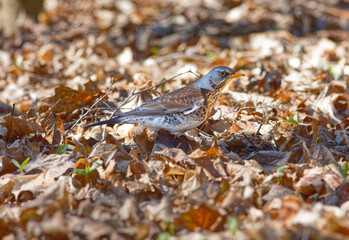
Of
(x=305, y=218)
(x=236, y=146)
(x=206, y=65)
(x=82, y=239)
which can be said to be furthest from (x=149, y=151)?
(x=206, y=65)

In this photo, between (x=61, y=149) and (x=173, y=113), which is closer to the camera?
(x=61, y=149)

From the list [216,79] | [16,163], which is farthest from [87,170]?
[216,79]

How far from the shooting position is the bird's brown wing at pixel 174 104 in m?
4.19

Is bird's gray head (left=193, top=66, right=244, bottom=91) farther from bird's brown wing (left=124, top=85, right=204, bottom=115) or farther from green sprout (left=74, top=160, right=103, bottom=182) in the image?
green sprout (left=74, top=160, right=103, bottom=182)

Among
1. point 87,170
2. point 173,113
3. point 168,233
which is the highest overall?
point 87,170

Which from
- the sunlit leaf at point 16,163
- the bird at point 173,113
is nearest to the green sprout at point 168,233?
the sunlit leaf at point 16,163

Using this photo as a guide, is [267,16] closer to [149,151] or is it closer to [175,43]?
[175,43]

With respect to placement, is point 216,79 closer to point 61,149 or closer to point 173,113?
point 173,113

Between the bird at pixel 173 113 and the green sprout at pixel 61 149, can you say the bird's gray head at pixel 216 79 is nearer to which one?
the bird at pixel 173 113

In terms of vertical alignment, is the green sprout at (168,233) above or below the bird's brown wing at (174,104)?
above

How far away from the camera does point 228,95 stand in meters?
5.39

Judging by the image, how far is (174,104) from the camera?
4246mm

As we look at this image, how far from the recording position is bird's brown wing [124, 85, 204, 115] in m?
4.19

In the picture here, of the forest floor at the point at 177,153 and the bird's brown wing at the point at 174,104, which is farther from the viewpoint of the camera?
the bird's brown wing at the point at 174,104
